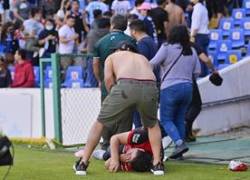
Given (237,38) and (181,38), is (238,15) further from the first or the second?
(181,38)

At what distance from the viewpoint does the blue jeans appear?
10.5 metres

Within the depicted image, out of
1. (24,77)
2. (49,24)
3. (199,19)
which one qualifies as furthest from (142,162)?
(49,24)

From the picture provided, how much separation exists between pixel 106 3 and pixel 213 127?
771 centimetres

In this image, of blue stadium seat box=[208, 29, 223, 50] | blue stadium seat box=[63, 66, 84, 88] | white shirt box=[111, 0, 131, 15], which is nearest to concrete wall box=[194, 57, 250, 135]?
blue stadium seat box=[63, 66, 84, 88]

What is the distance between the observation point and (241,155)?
37.2 ft

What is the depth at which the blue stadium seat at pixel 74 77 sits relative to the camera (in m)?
13.4

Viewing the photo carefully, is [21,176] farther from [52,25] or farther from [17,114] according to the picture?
[52,25]

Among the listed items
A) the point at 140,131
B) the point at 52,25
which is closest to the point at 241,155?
the point at 140,131

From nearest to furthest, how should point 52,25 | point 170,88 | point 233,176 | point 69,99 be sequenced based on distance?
point 233,176 < point 170,88 < point 69,99 < point 52,25

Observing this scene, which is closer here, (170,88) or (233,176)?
(233,176)

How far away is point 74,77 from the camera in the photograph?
44.8ft

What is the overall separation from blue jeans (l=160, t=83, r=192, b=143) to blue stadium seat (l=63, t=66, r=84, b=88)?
3.08m

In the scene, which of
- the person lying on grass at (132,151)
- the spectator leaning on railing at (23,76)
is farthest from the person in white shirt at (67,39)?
the person lying on grass at (132,151)

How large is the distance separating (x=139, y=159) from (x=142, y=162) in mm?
50
